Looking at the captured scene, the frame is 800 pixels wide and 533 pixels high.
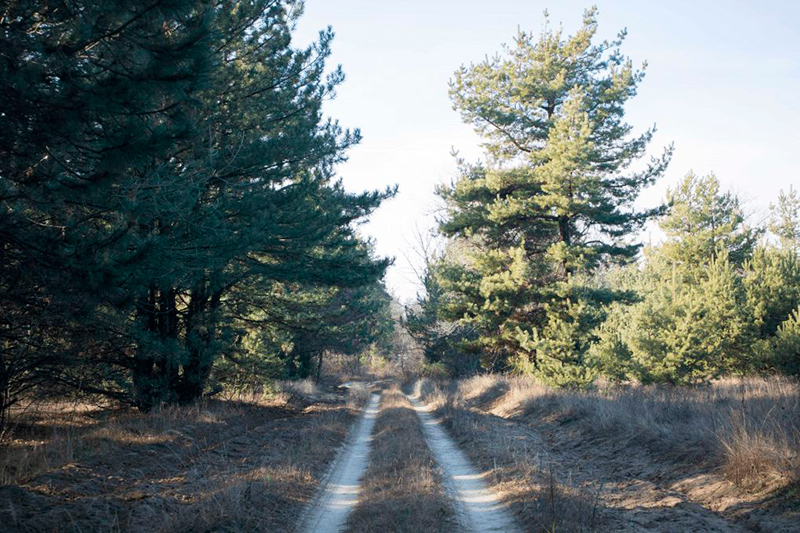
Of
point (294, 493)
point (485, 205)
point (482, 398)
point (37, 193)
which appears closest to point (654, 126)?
point (485, 205)

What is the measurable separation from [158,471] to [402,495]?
432 centimetres

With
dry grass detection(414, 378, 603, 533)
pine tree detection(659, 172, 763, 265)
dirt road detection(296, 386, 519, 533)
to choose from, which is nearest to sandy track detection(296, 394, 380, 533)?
dirt road detection(296, 386, 519, 533)

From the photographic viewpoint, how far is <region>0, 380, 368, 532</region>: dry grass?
606 centimetres

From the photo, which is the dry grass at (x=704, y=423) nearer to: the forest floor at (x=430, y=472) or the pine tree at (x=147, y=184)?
the forest floor at (x=430, y=472)

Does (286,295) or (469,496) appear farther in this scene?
(286,295)

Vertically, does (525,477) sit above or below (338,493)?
above

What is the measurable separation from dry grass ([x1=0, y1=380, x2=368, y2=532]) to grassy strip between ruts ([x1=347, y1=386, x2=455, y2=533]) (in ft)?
3.58

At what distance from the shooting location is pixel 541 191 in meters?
23.2

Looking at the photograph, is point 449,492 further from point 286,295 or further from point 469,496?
point 286,295

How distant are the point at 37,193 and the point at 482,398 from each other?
71.4ft

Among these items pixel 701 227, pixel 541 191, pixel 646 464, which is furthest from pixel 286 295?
pixel 701 227

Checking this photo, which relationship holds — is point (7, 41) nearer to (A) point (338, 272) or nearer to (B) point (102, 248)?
(B) point (102, 248)

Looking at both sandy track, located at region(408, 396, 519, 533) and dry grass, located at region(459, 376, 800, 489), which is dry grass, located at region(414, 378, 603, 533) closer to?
sandy track, located at region(408, 396, 519, 533)

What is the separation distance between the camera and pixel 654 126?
71.2ft
